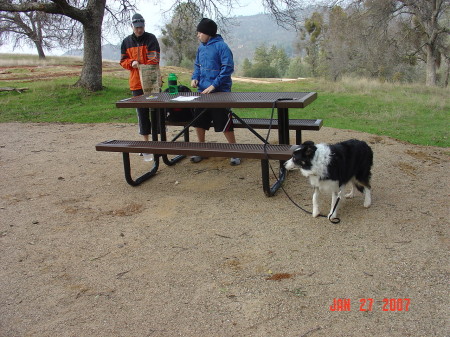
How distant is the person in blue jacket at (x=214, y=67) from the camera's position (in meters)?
5.58

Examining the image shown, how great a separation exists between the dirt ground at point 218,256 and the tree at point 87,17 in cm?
850

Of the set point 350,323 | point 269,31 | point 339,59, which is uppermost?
point 269,31

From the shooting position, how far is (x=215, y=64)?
18.7 ft

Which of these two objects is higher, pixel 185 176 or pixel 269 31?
pixel 269 31

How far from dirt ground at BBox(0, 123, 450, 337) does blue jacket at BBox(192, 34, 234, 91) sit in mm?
1207

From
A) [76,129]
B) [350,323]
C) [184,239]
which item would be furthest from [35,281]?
[76,129]

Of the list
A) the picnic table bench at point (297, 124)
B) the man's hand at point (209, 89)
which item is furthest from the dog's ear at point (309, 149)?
the man's hand at point (209, 89)

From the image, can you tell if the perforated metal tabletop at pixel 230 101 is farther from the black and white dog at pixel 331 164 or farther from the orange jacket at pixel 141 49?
the orange jacket at pixel 141 49

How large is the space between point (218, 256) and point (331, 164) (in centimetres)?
136

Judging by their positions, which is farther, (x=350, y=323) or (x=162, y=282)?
(x=162, y=282)

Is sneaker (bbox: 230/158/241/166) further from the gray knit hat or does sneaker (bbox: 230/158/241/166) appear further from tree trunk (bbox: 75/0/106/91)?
tree trunk (bbox: 75/0/106/91)

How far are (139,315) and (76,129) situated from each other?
7.41m

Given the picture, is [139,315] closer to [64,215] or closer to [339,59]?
[64,215]

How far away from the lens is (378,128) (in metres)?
8.77
